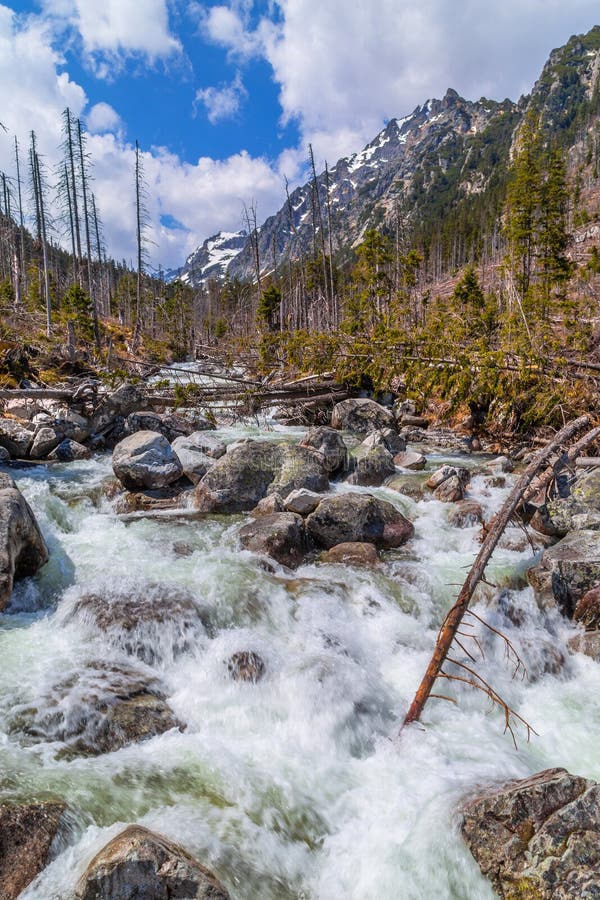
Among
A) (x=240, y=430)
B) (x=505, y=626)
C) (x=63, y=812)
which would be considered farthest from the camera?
(x=240, y=430)

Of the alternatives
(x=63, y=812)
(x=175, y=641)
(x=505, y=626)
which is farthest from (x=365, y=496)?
(x=63, y=812)

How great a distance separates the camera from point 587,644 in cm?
633

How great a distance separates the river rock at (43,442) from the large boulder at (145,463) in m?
3.33

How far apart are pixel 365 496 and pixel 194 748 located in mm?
5540

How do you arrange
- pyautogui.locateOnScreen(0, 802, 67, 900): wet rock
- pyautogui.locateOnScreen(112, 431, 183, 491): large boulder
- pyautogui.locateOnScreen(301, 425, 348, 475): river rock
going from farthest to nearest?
pyautogui.locateOnScreen(301, 425, 348, 475): river rock, pyautogui.locateOnScreen(112, 431, 183, 491): large boulder, pyautogui.locateOnScreen(0, 802, 67, 900): wet rock

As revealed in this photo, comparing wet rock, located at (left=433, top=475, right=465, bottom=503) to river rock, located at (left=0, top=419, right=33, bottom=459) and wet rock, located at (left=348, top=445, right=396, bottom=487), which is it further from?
river rock, located at (left=0, top=419, right=33, bottom=459)

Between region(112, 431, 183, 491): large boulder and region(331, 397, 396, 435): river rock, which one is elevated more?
region(331, 397, 396, 435): river rock

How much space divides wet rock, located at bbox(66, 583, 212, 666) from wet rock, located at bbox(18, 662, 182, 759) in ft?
1.70

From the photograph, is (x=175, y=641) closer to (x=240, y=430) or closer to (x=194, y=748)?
(x=194, y=748)

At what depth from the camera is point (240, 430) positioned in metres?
17.2

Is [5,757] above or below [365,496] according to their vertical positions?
below

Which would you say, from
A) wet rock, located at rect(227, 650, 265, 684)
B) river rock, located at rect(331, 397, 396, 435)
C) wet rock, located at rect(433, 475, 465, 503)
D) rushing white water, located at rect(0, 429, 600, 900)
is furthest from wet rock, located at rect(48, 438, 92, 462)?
wet rock, located at rect(433, 475, 465, 503)

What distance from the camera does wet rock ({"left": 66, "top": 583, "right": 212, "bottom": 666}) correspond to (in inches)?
226

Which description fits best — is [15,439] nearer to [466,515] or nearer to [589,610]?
[466,515]
